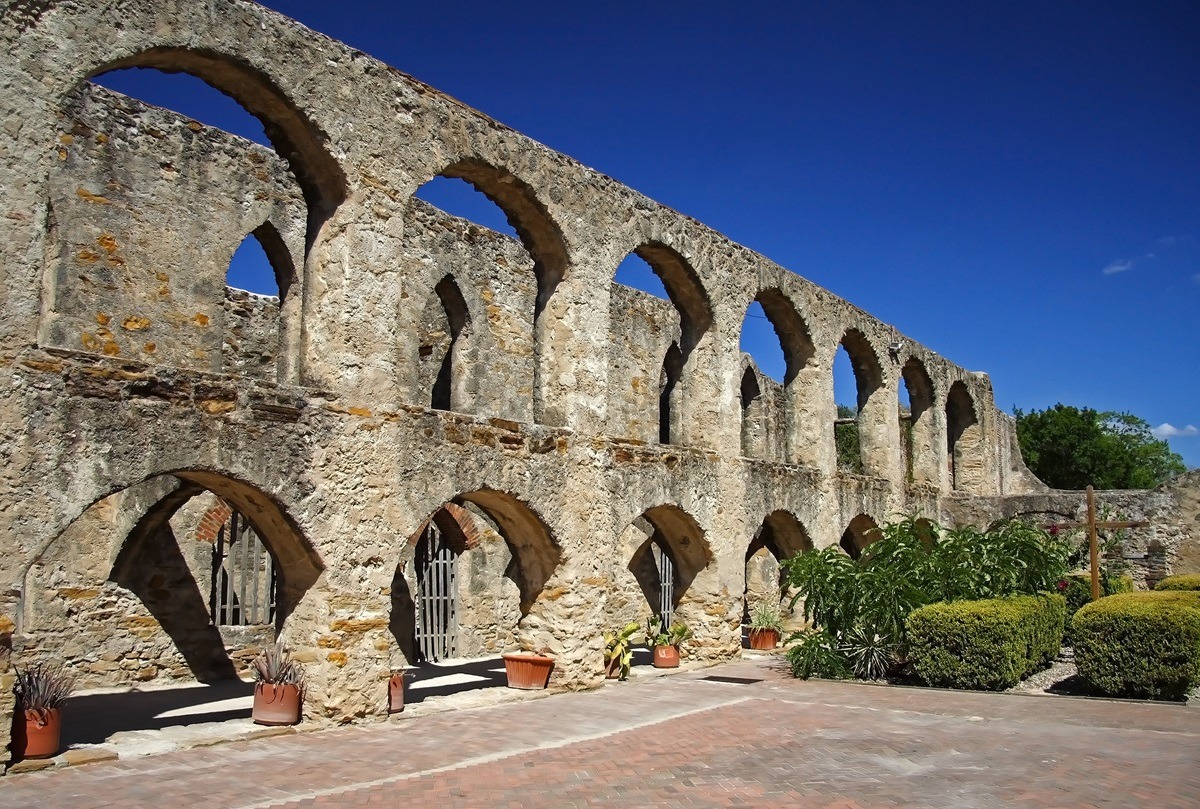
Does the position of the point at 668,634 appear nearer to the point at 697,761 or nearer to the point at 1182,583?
the point at 697,761

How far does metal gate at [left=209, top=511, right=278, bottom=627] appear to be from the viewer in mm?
12734

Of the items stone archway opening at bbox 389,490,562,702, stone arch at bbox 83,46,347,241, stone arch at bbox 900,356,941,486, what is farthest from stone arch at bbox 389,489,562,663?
stone arch at bbox 900,356,941,486

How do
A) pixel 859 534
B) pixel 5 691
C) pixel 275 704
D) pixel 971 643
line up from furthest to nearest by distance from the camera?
pixel 859 534 < pixel 971 643 < pixel 275 704 < pixel 5 691

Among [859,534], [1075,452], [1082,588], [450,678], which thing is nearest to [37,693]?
[450,678]

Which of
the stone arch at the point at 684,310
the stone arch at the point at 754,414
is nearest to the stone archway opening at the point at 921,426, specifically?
the stone arch at the point at 754,414

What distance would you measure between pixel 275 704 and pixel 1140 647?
8.16 meters

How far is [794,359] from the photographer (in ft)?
52.2

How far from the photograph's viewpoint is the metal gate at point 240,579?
41.8 ft

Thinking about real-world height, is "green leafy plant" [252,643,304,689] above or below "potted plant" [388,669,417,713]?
above

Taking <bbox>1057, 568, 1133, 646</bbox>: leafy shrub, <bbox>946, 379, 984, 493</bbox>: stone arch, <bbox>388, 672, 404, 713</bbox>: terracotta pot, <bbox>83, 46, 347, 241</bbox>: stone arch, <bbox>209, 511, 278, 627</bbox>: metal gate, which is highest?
<bbox>83, 46, 347, 241</bbox>: stone arch

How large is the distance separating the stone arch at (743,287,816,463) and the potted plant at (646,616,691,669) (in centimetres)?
370

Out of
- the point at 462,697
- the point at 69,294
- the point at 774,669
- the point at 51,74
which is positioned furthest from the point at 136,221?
the point at 774,669

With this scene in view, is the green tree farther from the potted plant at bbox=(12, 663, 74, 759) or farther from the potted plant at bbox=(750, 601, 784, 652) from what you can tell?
the potted plant at bbox=(12, 663, 74, 759)

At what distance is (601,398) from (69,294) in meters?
6.07
